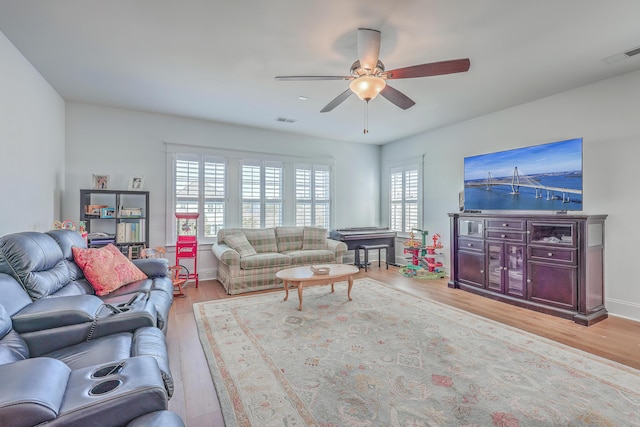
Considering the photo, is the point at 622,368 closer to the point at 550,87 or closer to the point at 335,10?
the point at 550,87

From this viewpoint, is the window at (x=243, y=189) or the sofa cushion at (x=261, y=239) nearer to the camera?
A: the window at (x=243, y=189)

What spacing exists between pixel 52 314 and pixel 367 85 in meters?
2.77

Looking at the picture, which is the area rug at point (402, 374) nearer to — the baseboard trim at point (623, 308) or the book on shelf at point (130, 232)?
the baseboard trim at point (623, 308)

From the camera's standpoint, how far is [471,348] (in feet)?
8.80

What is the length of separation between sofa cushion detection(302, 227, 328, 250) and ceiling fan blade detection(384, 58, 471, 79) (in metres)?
3.64

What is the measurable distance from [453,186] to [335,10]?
4.13 m

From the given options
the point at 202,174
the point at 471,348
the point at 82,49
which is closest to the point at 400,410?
the point at 471,348

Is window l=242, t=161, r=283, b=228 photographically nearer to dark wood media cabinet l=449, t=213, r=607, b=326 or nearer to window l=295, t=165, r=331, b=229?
window l=295, t=165, r=331, b=229

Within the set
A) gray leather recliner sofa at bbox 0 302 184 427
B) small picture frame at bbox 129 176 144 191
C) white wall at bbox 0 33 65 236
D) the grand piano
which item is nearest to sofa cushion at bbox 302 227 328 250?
the grand piano

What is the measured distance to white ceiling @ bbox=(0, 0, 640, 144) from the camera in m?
2.33

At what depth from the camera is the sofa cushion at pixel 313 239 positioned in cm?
575

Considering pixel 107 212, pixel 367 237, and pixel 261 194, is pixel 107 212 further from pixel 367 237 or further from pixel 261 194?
pixel 367 237

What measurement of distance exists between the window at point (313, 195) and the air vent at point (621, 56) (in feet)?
14.9

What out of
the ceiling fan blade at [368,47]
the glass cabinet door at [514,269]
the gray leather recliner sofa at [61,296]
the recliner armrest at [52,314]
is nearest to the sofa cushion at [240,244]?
the gray leather recliner sofa at [61,296]
